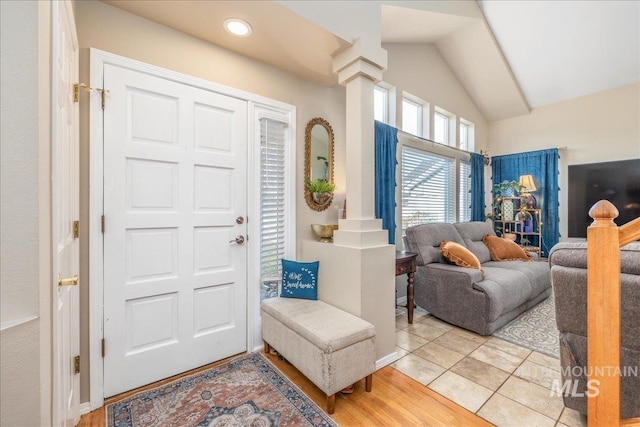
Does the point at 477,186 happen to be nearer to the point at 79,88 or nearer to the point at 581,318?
the point at 581,318

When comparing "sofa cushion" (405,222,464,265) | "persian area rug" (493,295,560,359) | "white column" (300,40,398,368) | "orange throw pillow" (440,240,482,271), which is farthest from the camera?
"sofa cushion" (405,222,464,265)

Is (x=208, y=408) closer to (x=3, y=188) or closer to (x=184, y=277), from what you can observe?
(x=184, y=277)

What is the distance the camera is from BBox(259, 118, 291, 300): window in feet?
7.59

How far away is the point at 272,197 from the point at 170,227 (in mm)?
823

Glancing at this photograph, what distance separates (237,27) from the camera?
188 centimetres

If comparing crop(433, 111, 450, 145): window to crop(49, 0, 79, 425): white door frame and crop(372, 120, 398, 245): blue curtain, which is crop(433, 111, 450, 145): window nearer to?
crop(372, 120, 398, 245): blue curtain

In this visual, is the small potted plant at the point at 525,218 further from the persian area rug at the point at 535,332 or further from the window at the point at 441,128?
the persian area rug at the point at 535,332

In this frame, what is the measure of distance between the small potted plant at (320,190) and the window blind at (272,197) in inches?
11.1

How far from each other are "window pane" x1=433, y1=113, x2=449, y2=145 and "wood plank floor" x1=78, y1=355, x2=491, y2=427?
3733 millimetres

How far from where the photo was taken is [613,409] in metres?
1.16

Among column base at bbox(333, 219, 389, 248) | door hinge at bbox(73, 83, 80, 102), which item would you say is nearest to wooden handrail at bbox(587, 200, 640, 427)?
column base at bbox(333, 219, 389, 248)

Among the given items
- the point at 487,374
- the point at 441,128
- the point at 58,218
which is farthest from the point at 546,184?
the point at 58,218

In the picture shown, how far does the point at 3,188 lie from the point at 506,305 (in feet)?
11.1

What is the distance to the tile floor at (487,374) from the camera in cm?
157
